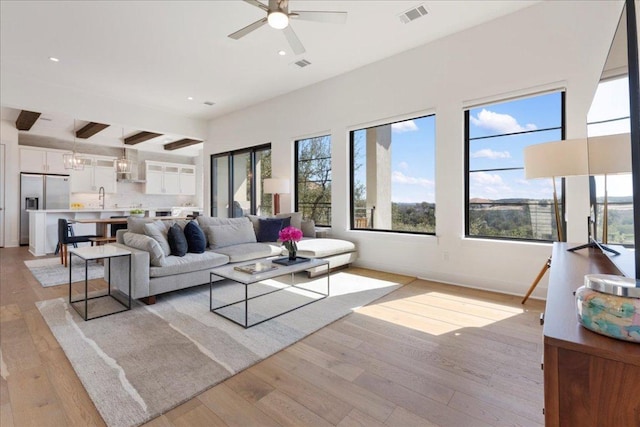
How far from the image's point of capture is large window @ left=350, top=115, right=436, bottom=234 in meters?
4.55

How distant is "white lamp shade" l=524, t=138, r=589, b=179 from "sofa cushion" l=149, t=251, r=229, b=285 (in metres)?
3.37

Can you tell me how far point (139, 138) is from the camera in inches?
338

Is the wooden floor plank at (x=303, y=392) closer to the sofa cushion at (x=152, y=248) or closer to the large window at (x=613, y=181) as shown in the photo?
the large window at (x=613, y=181)

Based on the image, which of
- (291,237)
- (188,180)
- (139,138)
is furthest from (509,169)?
(188,180)

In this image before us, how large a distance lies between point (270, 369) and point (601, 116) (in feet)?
8.77

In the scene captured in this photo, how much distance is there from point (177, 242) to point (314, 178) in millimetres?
2933

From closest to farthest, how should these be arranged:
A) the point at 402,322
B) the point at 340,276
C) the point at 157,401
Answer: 1. the point at 157,401
2. the point at 402,322
3. the point at 340,276

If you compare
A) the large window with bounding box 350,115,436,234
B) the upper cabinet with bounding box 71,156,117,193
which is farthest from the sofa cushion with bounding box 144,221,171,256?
the upper cabinet with bounding box 71,156,117,193

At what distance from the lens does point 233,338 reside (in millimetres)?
2453

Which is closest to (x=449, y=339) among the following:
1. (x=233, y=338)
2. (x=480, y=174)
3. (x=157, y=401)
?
(x=233, y=338)

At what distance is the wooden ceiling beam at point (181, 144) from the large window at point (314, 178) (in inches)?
153

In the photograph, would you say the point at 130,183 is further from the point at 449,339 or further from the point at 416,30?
the point at 449,339

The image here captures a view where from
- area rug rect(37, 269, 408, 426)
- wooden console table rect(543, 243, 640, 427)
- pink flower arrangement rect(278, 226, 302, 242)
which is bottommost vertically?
area rug rect(37, 269, 408, 426)

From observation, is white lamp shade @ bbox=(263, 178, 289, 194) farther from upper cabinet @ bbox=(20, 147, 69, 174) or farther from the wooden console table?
upper cabinet @ bbox=(20, 147, 69, 174)
